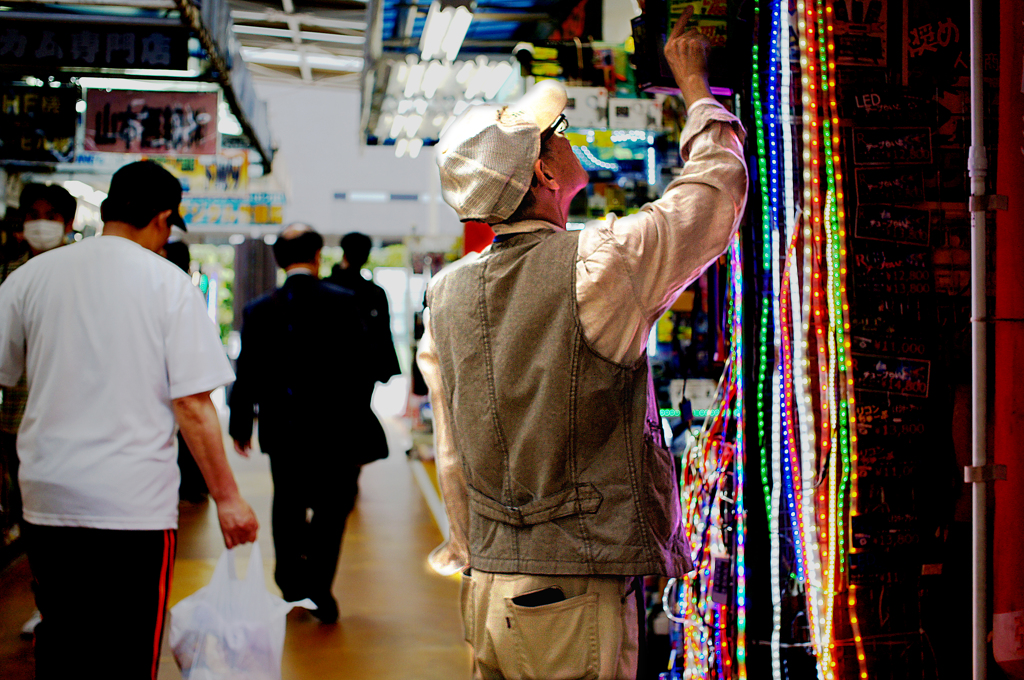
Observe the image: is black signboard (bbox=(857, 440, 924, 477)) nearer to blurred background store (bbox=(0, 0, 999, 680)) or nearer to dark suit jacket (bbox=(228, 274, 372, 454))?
blurred background store (bbox=(0, 0, 999, 680))

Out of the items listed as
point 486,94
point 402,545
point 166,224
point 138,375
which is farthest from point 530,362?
point 486,94

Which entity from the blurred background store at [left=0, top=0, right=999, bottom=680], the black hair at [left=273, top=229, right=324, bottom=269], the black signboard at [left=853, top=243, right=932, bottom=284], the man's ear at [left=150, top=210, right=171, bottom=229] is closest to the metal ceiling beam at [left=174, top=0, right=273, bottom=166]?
the black hair at [left=273, top=229, right=324, bottom=269]

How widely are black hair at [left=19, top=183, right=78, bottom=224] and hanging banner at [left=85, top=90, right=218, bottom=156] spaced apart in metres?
1.97

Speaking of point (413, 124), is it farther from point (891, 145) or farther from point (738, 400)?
point (738, 400)

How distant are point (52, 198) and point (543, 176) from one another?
300 centimetres

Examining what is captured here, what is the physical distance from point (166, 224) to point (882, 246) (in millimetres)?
1826

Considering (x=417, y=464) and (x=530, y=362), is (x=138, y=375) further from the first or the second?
(x=417, y=464)

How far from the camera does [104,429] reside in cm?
186

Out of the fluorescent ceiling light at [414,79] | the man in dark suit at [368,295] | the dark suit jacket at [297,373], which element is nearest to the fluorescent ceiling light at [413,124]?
the fluorescent ceiling light at [414,79]

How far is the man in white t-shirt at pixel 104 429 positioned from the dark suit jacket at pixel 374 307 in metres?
3.12

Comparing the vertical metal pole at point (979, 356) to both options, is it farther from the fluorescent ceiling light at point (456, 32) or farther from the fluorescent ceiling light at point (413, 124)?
the fluorescent ceiling light at point (413, 124)

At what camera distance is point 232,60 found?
5.63 meters

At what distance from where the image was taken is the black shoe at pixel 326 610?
3.75 meters

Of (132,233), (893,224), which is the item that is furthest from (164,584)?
(893,224)
